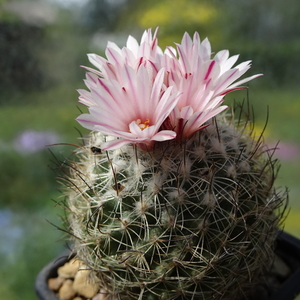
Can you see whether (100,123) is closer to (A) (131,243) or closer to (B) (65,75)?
(A) (131,243)

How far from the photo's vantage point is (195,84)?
0.47 m

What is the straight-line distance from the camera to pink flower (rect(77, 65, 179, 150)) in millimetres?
425

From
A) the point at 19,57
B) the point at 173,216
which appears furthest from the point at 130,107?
the point at 19,57

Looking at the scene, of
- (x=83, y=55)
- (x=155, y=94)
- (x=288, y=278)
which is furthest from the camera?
(x=83, y=55)

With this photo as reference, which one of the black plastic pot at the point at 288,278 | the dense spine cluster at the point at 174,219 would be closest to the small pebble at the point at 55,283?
the black plastic pot at the point at 288,278

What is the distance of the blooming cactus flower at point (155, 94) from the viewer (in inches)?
17.0

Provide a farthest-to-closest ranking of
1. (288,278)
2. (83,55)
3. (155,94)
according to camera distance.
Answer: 1. (83,55)
2. (288,278)
3. (155,94)

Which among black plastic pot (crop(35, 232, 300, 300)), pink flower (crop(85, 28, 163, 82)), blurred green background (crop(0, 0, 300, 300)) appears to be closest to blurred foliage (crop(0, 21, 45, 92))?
blurred green background (crop(0, 0, 300, 300))

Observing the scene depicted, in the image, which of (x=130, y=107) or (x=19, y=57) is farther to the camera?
(x=19, y=57)

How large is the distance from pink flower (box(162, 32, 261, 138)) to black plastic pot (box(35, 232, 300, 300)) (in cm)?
32

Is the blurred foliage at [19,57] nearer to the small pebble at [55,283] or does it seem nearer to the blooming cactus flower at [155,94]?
the small pebble at [55,283]

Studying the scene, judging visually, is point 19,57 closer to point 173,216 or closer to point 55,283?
point 55,283

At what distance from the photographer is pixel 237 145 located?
1.81 ft

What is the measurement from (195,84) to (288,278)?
0.42 metres
